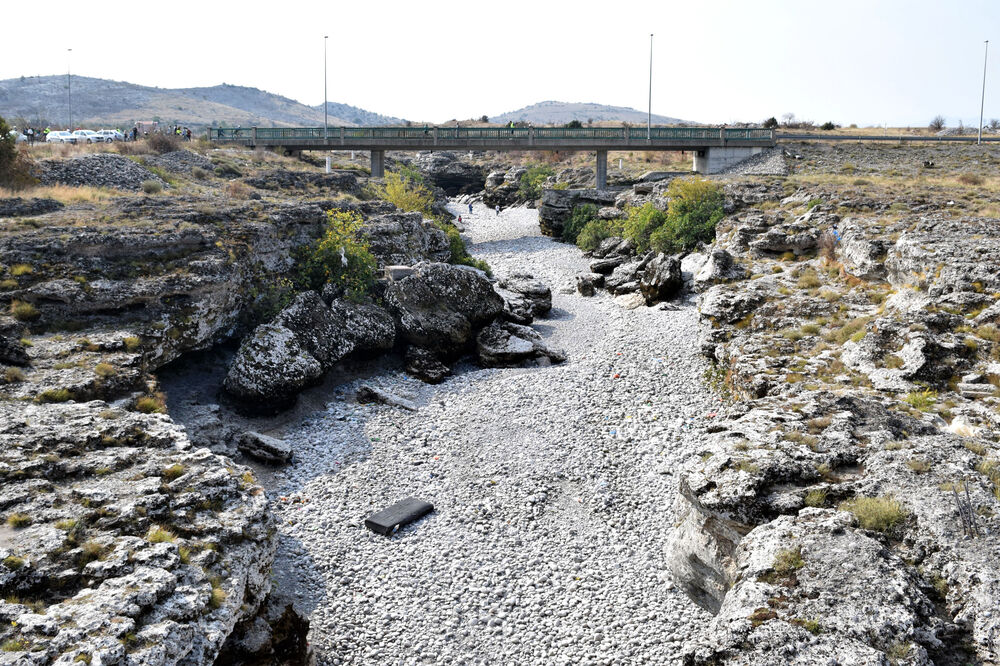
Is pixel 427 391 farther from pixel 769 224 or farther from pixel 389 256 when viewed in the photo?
pixel 769 224

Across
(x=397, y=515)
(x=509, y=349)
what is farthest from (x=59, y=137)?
(x=397, y=515)

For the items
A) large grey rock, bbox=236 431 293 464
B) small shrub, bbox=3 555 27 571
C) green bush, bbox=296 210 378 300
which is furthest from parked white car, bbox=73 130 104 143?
small shrub, bbox=3 555 27 571

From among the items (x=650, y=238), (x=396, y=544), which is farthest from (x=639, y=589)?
(x=650, y=238)

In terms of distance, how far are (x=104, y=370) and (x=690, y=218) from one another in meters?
32.0

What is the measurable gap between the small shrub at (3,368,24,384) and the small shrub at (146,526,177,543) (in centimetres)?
659

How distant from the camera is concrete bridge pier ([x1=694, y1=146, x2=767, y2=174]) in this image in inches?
2400

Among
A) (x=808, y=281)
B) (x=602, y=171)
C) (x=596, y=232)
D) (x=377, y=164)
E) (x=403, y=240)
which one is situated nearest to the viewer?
(x=808, y=281)

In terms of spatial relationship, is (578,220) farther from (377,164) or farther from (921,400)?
(921,400)

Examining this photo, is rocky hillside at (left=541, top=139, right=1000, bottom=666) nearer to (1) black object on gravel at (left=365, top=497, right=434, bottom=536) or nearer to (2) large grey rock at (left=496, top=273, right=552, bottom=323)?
(1) black object on gravel at (left=365, top=497, right=434, bottom=536)

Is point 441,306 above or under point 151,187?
under

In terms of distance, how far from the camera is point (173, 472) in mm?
12359

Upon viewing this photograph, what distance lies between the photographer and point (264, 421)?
70.8 feet

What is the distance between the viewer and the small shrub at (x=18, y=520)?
10.3 metres

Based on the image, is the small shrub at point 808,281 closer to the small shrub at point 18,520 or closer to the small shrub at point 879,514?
the small shrub at point 879,514
